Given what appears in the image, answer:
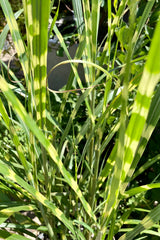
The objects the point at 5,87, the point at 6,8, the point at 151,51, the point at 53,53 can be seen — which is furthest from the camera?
the point at 53,53

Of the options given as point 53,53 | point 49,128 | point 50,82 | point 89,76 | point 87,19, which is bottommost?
point 50,82

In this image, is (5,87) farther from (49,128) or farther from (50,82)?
(50,82)

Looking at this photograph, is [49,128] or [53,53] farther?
[53,53]

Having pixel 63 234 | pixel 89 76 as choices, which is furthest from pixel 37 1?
pixel 63 234

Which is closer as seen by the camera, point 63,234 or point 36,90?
point 36,90

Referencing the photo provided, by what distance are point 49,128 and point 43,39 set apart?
30 cm

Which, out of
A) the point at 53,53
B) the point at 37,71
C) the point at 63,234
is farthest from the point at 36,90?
the point at 53,53

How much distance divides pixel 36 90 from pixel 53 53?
1339 mm

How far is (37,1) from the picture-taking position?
275 millimetres

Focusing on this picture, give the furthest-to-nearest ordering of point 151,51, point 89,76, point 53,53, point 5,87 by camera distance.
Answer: point 53,53 → point 89,76 → point 5,87 → point 151,51

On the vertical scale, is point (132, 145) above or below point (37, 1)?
below

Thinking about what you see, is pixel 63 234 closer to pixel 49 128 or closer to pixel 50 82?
pixel 49 128

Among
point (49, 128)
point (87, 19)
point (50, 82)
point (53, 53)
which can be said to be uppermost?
point (87, 19)

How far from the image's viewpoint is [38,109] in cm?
39
